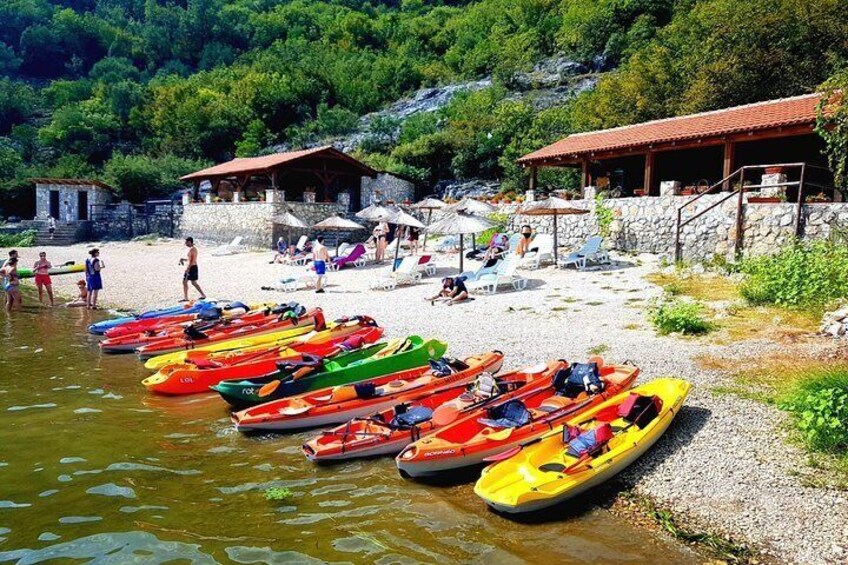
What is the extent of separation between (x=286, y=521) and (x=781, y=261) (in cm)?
1186

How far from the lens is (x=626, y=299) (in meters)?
13.3

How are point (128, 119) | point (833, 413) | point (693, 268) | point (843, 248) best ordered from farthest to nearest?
point (128, 119), point (693, 268), point (843, 248), point (833, 413)

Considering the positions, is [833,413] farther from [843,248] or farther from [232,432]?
[843,248]

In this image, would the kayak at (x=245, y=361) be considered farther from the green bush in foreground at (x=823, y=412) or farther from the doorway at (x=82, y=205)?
the doorway at (x=82, y=205)

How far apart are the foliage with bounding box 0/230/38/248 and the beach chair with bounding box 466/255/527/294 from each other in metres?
29.4

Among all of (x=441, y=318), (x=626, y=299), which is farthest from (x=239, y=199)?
(x=626, y=299)

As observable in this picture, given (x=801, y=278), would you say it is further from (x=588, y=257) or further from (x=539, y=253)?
(x=539, y=253)

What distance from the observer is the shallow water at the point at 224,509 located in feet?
16.6

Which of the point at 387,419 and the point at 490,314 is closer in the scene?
the point at 387,419

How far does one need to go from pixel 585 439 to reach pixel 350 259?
1587cm

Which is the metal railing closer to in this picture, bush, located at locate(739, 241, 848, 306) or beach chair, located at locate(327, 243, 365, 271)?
bush, located at locate(739, 241, 848, 306)

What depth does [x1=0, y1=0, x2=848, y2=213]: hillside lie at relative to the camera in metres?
29.0

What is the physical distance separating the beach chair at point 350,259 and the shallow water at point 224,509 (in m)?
12.8

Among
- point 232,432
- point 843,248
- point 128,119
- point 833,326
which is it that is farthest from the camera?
point 128,119
